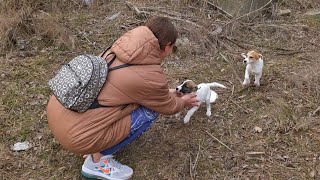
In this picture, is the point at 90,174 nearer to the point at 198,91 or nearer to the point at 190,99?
the point at 190,99

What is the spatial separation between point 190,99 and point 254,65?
79cm

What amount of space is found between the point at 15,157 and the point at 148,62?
1306 mm

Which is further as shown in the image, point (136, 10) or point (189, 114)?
point (136, 10)

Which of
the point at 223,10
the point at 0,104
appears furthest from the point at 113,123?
the point at 223,10

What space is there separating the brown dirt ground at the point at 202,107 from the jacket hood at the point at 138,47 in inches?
33.4

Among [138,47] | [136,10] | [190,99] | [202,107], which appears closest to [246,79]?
[202,107]

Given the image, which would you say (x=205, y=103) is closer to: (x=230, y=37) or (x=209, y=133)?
(x=209, y=133)

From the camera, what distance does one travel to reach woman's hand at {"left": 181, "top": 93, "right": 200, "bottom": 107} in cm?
287

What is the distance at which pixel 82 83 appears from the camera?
2348 mm

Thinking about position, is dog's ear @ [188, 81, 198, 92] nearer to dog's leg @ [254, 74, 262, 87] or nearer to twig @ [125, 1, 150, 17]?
dog's leg @ [254, 74, 262, 87]

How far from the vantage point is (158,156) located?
295 cm

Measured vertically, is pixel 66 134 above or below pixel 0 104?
above

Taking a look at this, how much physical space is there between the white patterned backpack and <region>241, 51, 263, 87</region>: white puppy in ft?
4.19

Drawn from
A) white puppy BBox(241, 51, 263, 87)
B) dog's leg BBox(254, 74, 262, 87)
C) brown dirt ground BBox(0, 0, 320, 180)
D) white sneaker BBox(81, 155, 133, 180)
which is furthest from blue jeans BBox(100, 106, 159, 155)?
dog's leg BBox(254, 74, 262, 87)
